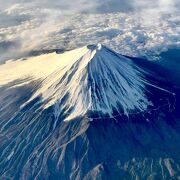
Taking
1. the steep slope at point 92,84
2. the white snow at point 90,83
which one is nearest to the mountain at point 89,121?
the steep slope at point 92,84

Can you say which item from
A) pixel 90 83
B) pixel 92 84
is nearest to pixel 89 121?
pixel 92 84

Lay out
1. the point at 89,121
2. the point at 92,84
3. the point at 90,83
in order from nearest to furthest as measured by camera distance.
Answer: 1. the point at 89,121
2. the point at 92,84
3. the point at 90,83

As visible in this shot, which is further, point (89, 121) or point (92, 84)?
point (92, 84)

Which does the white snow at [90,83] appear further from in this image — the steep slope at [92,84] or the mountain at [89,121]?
Result: the mountain at [89,121]

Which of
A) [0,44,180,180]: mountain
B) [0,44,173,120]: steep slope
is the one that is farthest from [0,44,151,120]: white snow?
[0,44,180,180]: mountain

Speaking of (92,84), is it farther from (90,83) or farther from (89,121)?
(89,121)

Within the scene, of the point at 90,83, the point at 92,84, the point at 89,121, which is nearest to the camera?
the point at 89,121

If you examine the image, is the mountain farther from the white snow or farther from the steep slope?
the white snow

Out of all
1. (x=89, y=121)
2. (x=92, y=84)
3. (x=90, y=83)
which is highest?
(x=90, y=83)
